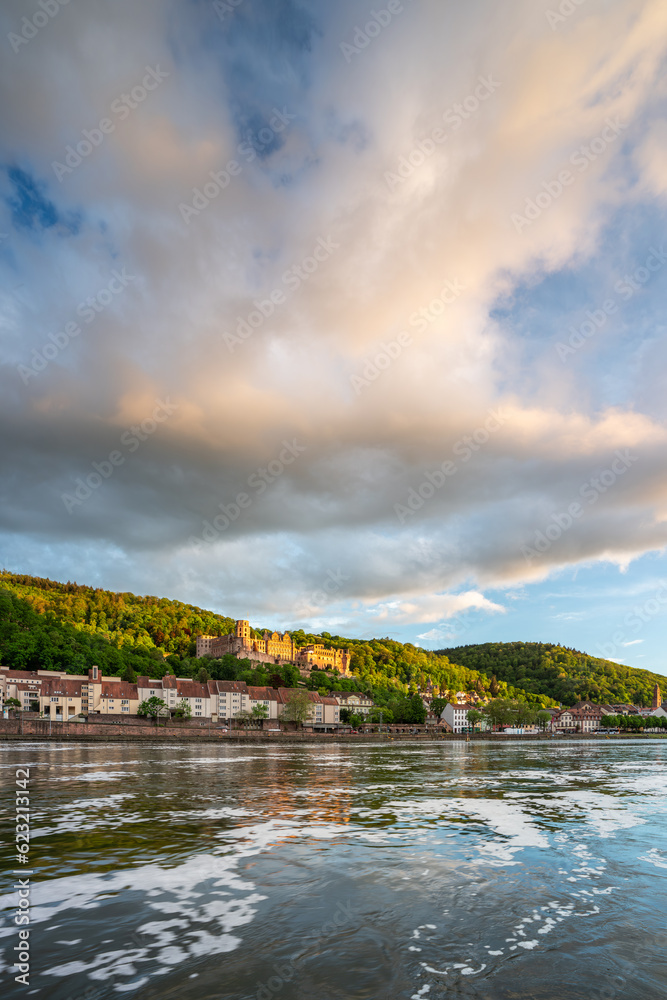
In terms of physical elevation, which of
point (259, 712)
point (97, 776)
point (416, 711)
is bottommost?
point (416, 711)

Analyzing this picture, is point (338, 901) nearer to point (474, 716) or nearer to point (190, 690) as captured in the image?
point (190, 690)

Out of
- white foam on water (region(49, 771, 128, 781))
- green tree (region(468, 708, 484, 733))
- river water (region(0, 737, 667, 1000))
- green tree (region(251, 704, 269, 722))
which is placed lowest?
green tree (region(468, 708, 484, 733))

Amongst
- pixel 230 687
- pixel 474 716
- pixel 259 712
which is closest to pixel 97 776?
pixel 259 712

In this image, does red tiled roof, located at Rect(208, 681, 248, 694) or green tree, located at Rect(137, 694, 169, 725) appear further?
red tiled roof, located at Rect(208, 681, 248, 694)

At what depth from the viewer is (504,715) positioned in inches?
7126

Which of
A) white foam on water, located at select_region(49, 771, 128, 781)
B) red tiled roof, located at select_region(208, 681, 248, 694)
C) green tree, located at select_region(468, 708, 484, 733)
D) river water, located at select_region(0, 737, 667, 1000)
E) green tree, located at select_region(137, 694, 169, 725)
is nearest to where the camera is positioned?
river water, located at select_region(0, 737, 667, 1000)

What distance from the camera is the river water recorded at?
891 centimetres

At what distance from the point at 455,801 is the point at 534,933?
18178 mm

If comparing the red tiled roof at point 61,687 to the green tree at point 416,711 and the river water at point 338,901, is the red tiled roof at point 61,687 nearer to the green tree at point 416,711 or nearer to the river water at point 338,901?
the green tree at point 416,711

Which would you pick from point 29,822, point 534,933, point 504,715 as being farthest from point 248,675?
point 534,933

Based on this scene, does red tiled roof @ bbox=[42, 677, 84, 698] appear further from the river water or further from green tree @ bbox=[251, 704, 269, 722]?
the river water

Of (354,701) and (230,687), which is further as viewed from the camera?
(354,701)

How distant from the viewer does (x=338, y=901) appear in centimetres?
1265

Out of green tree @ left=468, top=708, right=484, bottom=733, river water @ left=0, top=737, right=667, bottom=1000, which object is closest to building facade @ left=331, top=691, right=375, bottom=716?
green tree @ left=468, top=708, right=484, bottom=733
